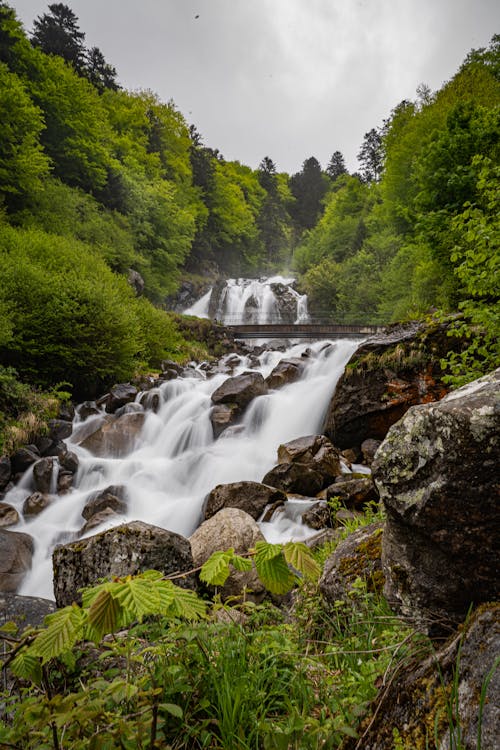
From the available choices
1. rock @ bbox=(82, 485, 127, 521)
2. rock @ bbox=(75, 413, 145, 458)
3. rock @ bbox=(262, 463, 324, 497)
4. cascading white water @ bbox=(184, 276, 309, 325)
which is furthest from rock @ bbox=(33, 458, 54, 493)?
cascading white water @ bbox=(184, 276, 309, 325)

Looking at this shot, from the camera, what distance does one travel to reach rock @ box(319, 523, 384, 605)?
2576mm

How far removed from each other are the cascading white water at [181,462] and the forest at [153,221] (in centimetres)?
320

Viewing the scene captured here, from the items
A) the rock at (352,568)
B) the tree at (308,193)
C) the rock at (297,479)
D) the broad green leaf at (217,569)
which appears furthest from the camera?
the tree at (308,193)

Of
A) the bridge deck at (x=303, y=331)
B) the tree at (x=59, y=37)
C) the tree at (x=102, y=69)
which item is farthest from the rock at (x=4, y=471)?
the tree at (x=102, y=69)

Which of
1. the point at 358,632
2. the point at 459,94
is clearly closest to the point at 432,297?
the point at 459,94

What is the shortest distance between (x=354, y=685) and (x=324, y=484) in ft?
19.3

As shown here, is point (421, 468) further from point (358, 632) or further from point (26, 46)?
point (26, 46)

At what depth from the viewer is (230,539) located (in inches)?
176

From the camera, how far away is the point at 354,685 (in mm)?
1497

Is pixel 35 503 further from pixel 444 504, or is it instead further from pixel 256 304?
pixel 256 304

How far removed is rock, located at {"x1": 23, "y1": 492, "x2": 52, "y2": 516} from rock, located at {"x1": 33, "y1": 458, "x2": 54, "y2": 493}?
10.6 inches

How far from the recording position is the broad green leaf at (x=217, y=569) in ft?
5.08

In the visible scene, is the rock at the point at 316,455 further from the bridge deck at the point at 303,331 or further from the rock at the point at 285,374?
the bridge deck at the point at 303,331

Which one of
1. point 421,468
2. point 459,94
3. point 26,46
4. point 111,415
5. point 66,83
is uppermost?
point 26,46
